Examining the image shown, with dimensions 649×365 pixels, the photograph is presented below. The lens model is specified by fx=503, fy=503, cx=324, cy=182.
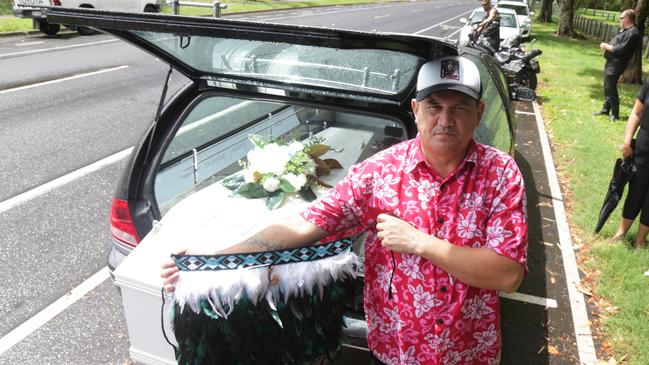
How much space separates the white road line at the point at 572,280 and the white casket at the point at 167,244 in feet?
7.45

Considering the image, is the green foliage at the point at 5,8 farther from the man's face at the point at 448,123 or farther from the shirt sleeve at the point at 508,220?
the shirt sleeve at the point at 508,220

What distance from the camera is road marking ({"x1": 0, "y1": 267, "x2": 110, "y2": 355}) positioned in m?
3.18

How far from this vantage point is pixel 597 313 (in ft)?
12.3

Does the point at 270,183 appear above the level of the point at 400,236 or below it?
below

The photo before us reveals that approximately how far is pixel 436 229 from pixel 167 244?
3.75ft

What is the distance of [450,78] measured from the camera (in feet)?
5.54

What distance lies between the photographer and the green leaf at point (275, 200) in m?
2.44

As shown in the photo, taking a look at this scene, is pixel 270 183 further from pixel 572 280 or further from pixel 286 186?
pixel 572 280

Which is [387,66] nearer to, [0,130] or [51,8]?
[51,8]

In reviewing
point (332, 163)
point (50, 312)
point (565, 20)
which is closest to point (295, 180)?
point (332, 163)

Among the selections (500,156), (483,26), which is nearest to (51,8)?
(500,156)

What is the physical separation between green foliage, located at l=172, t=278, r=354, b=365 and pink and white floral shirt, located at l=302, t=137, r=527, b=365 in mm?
209

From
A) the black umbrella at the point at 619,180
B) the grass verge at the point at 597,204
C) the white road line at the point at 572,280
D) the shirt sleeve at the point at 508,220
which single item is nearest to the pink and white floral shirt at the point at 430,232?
the shirt sleeve at the point at 508,220

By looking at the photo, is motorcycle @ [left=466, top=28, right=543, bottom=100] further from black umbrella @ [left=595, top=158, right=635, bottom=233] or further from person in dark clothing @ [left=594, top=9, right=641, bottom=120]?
black umbrella @ [left=595, top=158, right=635, bottom=233]
